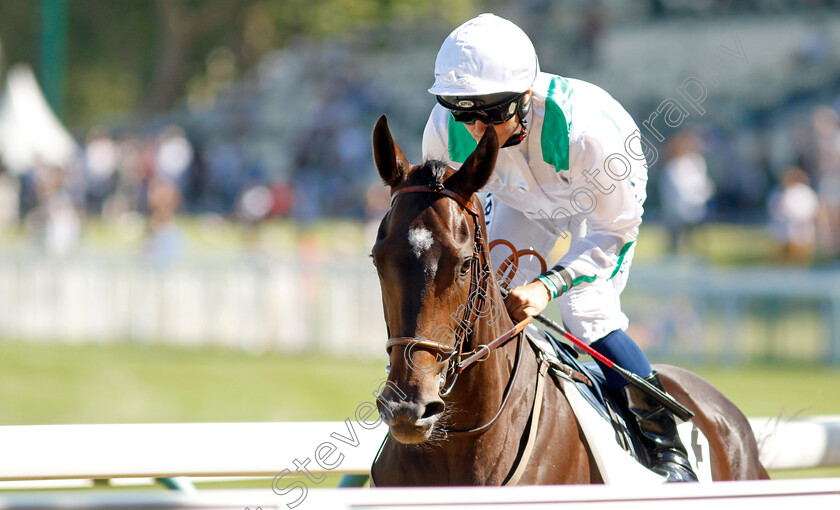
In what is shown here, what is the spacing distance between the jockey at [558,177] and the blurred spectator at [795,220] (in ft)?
34.2

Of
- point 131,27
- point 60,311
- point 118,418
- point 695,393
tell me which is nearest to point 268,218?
point 60,311

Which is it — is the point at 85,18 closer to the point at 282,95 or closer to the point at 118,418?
the point at 282,95

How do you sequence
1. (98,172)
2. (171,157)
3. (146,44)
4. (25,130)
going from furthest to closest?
1. (146,44)
2. (25,130)
3. (98,172)
4. (171,157)

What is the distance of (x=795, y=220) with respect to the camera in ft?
42.3

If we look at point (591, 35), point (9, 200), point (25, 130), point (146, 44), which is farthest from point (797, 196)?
point (146, 44)

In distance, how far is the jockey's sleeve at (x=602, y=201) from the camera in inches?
119

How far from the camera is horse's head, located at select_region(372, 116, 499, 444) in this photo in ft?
7.74

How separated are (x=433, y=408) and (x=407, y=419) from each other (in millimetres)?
97

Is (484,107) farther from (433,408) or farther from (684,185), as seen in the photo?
(684,185)

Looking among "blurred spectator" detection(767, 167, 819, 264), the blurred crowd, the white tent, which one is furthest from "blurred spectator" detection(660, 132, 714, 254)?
the white tent

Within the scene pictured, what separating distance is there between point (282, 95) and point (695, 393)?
79.3 feet

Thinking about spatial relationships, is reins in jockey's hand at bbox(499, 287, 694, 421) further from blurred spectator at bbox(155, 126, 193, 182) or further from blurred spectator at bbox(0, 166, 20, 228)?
blurred spectator at bbox(0, 166, 20, 228)

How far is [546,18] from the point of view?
23.1 metres

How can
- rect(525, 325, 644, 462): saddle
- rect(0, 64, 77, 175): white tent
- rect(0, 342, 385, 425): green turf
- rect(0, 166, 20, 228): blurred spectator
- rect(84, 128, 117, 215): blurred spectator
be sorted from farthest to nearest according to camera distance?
rect(0, 64, 77, 175): white tent, rect(0, 166, 20, 228): blurred spectator, rect(84, 128, 117, 215): blurred spectator, rect(0, 342, 385, 425): green turf, rect(525, 325, 644, 462): saddle
